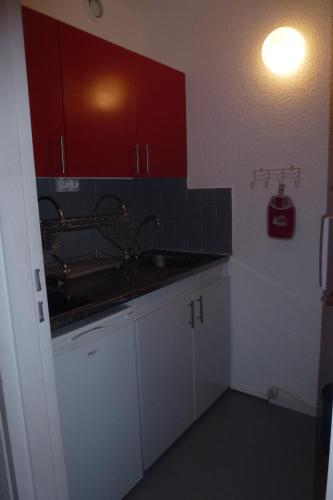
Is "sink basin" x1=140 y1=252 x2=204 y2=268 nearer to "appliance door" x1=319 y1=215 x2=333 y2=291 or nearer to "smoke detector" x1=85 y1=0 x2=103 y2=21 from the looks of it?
"appliance door" x1=319 y1=215 x2=333 y2=291

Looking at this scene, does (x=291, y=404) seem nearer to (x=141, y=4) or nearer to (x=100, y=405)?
(x=100, y=405)

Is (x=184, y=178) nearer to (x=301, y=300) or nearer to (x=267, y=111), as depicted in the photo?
(x=267, y=111)

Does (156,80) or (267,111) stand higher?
(156,80)

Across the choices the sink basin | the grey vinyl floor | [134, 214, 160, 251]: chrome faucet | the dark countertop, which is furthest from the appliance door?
[134, 214, 160, 251]: chrome faucet

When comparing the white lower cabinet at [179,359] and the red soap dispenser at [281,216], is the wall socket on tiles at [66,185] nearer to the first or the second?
the white lower cabinet at [179,359]

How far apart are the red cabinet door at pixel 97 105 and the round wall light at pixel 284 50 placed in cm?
74

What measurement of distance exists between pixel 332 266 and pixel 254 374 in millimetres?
1015

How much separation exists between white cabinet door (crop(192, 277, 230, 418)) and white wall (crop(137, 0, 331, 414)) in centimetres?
9

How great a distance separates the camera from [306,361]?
2082 millimetres

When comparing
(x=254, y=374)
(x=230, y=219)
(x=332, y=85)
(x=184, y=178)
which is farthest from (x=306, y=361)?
(x=332, y=85)

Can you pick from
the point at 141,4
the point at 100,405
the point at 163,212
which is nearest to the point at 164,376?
the point at 100,405

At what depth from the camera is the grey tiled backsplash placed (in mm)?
2045

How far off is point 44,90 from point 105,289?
2.82 feet

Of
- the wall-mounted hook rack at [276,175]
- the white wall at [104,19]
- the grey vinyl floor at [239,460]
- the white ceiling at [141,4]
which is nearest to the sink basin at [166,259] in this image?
the wall-mounted hook rack at [276,175]
